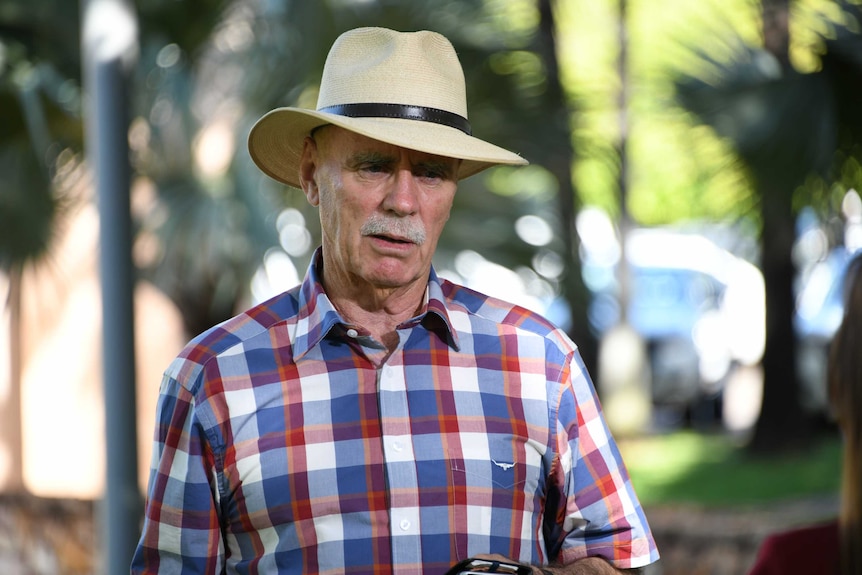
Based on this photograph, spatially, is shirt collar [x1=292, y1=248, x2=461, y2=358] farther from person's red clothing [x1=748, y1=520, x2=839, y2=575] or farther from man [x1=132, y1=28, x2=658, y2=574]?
person's red clothing [x1=748, y1=520, x2=839, y2=575]

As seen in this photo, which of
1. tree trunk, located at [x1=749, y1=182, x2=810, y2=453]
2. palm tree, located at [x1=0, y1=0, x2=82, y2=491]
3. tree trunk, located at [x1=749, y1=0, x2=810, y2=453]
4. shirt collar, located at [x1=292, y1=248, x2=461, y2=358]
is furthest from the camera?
tree trunk, located at [x1=749, y1=182, x2=810, y2=453]

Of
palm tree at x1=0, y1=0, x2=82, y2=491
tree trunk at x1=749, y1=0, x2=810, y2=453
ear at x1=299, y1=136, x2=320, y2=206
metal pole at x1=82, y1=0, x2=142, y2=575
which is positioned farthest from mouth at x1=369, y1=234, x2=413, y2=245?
tree trunk at x1=749, y1=0, x2=810, y2=453

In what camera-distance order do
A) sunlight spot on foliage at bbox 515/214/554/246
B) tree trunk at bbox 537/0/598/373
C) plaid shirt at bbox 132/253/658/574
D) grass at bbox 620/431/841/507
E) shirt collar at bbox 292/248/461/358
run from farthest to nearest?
grass at bbox 620/431/841/507 < sunlight spot on foliage at bbox 515/214/554/246 < tree trunk at bbox 537/0/598/373 < shirt collar at bbox 292/248/461/358 < plaid shirt at bbox 132/253/658/574

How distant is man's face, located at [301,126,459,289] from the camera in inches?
86.9

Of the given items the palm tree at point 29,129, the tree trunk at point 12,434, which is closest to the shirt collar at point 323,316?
the palm tree at point 29,129

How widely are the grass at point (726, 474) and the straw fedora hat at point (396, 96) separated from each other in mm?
6009

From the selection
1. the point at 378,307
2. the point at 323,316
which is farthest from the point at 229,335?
the point at 378,307

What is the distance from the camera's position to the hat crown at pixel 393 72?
2.27 metres

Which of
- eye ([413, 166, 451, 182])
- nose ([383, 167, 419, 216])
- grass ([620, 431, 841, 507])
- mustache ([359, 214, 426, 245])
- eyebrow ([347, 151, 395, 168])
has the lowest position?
grass ([620, 431, 841, 507])

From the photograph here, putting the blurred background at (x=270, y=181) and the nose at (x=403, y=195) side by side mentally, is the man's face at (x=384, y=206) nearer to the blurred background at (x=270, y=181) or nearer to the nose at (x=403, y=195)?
the nose at (x=403, y=195)

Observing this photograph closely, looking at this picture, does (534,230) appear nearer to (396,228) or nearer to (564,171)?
(564,171)

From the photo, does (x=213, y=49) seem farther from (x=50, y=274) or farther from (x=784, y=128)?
(x=784, y=128)

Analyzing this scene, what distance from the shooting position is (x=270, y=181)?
20.8 ft

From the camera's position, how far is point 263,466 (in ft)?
6.96
